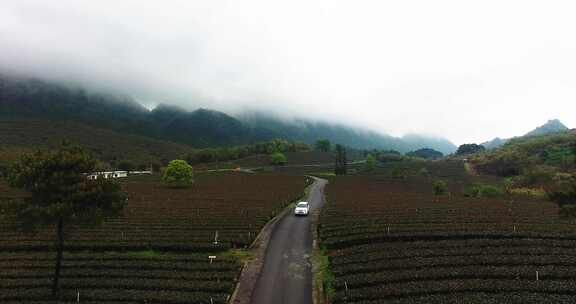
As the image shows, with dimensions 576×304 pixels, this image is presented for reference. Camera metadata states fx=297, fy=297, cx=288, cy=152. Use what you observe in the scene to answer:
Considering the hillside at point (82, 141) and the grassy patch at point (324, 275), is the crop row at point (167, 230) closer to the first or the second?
the grassy patch at point (324, 275)

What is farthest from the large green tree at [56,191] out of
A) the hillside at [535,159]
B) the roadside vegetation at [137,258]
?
the hillside at [535,159]

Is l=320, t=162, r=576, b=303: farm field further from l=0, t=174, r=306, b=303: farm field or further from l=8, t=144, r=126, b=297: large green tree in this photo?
l=8, t=144, r=126, b=297: large green tree

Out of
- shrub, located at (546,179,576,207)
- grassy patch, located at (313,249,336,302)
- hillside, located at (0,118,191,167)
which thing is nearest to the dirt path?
grassy patch, located at (313,249,336,302)

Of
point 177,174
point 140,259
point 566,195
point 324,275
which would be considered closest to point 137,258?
point 140,259

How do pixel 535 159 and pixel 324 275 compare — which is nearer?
pixel 324 275

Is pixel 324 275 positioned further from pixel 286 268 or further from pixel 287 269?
pixel 286 268

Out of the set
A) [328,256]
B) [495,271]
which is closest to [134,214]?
[328,256]
